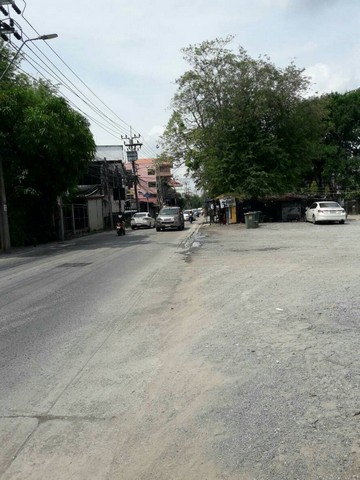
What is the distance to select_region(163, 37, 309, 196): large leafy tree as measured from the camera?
33.2m

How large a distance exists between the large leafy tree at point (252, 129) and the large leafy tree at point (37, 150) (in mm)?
12783

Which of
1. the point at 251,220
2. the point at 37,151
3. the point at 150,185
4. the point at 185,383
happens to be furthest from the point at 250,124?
the point at 150,185

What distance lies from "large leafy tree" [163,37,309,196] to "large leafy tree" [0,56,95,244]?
12783mm

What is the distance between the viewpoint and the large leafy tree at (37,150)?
20484mm

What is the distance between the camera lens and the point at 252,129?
33.8 m

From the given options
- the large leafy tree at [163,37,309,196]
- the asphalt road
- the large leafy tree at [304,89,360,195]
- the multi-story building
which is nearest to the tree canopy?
the large leafy tree at [163,37,309,196]

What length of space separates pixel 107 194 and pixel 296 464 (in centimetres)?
4649

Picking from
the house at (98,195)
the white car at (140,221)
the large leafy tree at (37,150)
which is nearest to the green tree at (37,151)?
the large leafy tree at (37,150)

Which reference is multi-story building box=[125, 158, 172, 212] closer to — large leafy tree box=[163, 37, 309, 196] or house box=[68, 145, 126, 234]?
house box=[68, 145, 126, 234]

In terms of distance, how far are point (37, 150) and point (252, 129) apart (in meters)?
17.9

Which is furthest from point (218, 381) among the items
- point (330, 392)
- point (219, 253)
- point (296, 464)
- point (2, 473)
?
point (219, 253)

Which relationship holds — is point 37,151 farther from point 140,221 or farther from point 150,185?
point 150,185

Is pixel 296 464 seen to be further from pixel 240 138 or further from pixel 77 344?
pixel 240 138

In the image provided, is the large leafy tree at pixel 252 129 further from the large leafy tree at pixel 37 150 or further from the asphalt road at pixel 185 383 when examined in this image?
the asphalt road at pixel 185 383
